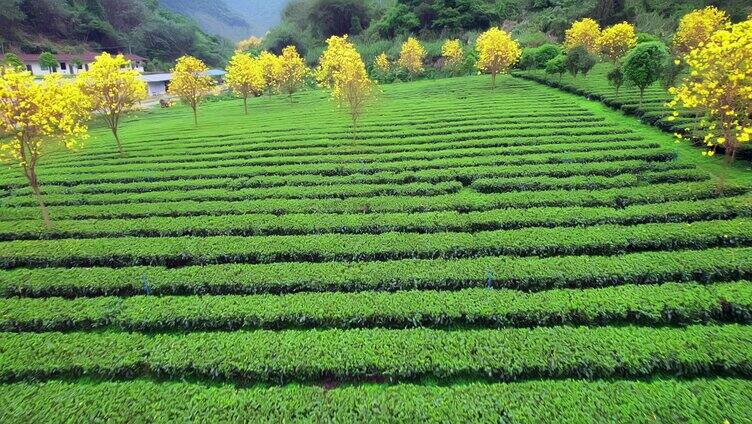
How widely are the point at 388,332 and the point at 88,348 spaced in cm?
706

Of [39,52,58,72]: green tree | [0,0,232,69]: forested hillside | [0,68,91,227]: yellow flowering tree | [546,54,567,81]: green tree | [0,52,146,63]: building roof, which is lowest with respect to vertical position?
[0,68,91,227]: yellow flowering tree

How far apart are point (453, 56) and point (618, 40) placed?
21.8 m

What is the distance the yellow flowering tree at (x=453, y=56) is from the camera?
197 feet

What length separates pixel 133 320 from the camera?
435 inches

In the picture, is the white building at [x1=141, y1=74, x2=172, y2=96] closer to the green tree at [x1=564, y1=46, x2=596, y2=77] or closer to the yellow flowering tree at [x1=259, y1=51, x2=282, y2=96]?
the yellow flowering tree at [x1=259, y1=51, x2=282, y2=96]

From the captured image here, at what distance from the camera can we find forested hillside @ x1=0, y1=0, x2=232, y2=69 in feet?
246

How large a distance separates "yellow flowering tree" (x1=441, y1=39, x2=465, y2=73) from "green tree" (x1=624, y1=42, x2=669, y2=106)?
33.5 meters

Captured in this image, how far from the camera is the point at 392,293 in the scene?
1167 centimetres

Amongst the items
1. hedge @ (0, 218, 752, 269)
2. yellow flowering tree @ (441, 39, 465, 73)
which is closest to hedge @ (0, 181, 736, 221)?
hedge @ (0, 218, 752, 269)

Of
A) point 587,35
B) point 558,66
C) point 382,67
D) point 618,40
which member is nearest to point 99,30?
point 382,67

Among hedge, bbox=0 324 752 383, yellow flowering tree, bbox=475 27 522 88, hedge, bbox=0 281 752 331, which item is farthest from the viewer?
yellow flowering tree, bbox=475 27 522 88

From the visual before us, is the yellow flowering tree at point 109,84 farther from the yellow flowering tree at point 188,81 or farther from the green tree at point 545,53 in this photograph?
the green tree at point 545,53

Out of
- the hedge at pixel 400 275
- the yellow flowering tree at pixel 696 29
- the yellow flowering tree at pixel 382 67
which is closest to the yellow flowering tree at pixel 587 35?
the yellow flowering tree at pixel 696 29

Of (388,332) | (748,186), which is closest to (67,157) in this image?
(388,332)
